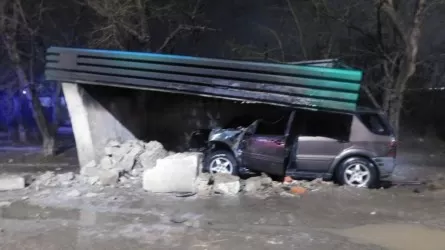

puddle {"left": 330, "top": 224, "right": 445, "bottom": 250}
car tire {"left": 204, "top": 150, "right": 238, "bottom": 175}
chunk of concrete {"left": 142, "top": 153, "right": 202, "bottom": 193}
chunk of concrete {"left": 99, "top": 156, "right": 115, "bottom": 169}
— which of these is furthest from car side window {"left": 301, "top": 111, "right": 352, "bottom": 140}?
chunk of concrete {"left": 99, "top": 156, "right": 115, "bottom": 169}

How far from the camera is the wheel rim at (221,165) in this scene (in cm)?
1034

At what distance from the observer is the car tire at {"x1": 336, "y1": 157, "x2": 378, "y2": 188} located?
9734mm

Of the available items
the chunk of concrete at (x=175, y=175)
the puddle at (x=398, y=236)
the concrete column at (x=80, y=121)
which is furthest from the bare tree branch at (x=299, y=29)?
the puddle at (x=398, y=236)

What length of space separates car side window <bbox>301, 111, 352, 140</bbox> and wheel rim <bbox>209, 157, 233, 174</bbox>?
1.67m

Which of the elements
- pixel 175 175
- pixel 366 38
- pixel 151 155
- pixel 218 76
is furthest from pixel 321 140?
pixel 366 38

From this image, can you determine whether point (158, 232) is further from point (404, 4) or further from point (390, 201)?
point (404, 4)

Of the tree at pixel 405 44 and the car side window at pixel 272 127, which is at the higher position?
the tree at pixel 405 44

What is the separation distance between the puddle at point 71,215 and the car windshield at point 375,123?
4.70 metres

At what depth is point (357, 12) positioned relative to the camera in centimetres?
1555

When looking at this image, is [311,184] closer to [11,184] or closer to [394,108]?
[394,108]

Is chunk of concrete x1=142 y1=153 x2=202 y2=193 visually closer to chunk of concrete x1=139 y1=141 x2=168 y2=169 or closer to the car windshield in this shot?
chunk of concrete x1=139 y1=141 x2=168 y2=169

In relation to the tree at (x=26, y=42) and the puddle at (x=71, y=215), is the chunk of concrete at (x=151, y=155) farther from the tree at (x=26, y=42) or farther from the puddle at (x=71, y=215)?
the tree at (x=26, y=42)

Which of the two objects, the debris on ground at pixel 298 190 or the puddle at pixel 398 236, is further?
the debris on ground at pixel 298 190

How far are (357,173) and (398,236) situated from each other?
3.51 m
